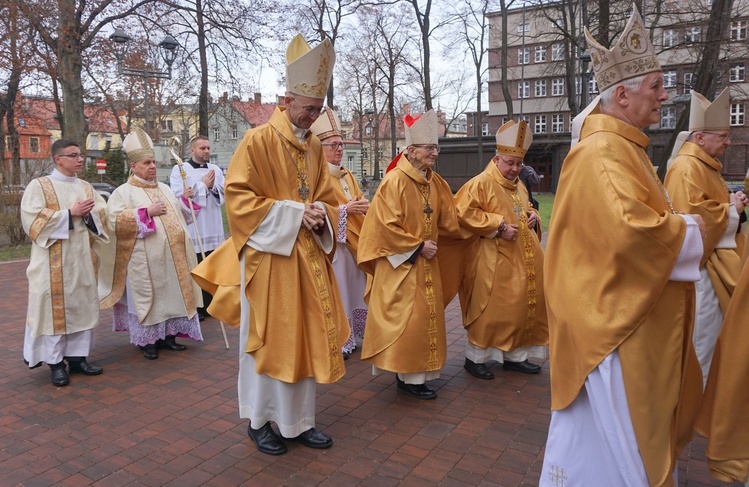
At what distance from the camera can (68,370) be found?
562 centimetres

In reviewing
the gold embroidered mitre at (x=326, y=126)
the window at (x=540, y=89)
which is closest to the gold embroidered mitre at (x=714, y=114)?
the gold embroidered mitre at (x=326, y=126)

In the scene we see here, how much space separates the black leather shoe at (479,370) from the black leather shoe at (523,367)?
0.23 meters

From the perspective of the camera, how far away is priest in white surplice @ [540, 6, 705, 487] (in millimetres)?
2496

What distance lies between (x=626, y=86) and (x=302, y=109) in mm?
2007

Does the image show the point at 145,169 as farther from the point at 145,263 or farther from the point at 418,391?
the point at 418,391

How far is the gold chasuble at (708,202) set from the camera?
4.39 m

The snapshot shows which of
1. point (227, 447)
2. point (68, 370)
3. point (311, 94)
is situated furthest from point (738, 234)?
point (68, 370)

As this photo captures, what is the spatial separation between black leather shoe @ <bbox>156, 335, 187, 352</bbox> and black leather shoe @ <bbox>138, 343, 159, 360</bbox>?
261 millimetres

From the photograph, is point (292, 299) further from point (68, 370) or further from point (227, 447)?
point (68, 370)

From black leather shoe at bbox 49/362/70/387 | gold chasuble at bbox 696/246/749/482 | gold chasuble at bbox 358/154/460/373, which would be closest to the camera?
gold chasuble at bbox 696/246/749/482

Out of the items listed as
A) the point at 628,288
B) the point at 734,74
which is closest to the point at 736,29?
the point at 734,74

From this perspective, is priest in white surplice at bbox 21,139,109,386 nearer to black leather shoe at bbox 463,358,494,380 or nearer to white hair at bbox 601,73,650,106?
black leather shoe at bbox 463,358,494,380

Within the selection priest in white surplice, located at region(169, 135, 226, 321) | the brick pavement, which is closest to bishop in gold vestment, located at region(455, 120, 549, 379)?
the brick pavement

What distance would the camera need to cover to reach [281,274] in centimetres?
377
